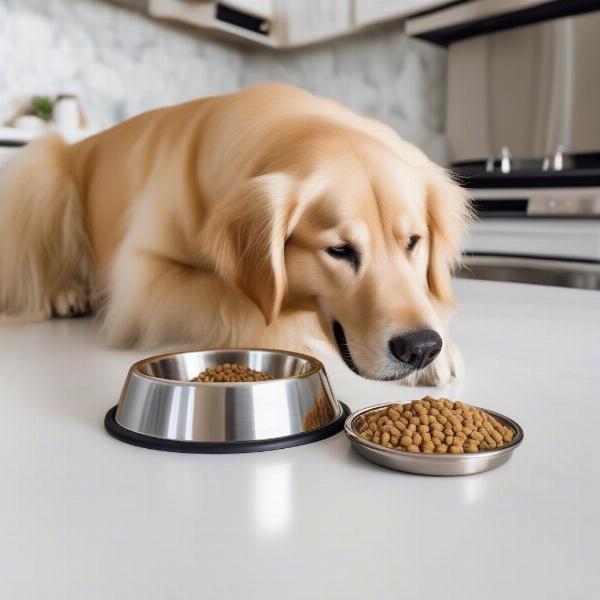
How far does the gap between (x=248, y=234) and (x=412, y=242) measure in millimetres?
260

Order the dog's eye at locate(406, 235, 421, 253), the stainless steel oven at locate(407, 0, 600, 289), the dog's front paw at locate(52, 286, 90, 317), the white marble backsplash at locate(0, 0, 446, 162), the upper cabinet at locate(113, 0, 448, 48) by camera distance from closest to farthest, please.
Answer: the dog's eye at locate(406, 235, 421, 253) < the dog's front paw at locate(52, 286, 90, 317) < the stainless steel oven at locate(407, 0, 600, 289) < the white marble backsplash at locate(0, 0, 446, 162) < the upper cabinet at locate(113, 0, 448, 48)

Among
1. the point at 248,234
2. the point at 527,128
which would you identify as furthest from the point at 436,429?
the point at 527,128

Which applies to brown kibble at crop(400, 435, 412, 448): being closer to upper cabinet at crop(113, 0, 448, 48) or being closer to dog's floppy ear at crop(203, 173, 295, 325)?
dog's floppy ear at crop(203, 173, 295, 325)

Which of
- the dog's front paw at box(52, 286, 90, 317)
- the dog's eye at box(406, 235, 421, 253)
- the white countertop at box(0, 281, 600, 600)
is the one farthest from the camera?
the dog's front paw at box(52, 286, 90, 317)

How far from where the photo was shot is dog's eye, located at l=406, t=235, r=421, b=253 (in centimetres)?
106

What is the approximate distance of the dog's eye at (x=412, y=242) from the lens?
106cm

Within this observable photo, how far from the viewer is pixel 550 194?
9.71ft

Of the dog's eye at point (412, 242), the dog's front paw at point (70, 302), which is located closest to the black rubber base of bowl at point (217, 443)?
the dog's eye at point (412, 242)

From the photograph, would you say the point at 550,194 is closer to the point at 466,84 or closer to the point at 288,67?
the point at 466,84

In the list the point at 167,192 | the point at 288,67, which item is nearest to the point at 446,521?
the point at 167,192

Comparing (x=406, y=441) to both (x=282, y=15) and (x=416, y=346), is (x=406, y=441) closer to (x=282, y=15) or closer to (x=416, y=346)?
(x=416, y=346)

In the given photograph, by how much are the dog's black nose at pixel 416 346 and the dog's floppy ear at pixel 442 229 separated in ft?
1.03

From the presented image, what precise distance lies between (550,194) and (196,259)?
2201mm

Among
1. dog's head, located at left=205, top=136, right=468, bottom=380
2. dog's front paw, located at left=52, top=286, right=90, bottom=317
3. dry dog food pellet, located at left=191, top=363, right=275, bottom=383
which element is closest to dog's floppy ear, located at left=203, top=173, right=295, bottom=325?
dog's head, located at left=205, top=136, right=468, bottom=380
